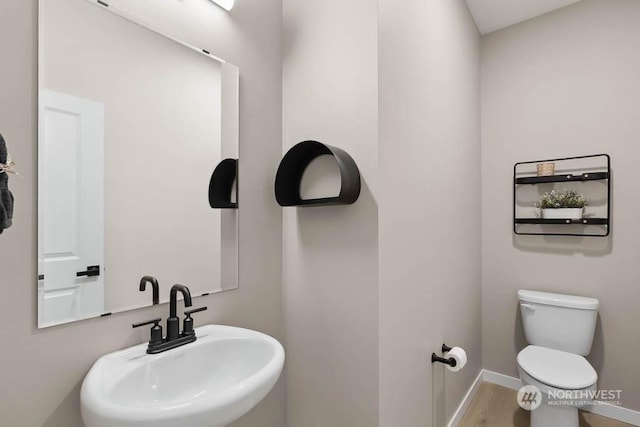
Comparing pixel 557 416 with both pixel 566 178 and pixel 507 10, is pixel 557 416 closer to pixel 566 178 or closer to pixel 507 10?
pixel 566 178

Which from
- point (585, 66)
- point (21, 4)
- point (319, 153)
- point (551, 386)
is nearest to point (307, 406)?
point (319, 153)

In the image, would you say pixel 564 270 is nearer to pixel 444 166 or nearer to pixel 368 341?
pixel 444 166

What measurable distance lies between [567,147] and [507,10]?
3.55ft

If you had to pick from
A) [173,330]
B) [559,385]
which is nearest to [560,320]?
[559,385]

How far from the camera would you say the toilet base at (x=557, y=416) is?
1683 millimetres

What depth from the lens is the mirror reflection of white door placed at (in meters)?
0.84

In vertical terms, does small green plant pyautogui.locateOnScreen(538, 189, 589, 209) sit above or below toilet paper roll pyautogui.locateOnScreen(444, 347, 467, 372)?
above

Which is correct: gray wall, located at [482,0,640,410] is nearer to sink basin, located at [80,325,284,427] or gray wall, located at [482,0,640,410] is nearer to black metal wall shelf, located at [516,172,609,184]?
black metal wall shelf, located at [516,172,609,184]

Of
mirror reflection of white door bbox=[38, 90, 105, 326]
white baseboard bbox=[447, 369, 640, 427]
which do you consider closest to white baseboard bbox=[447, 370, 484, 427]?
white baseboard bbox=[447, 369, 640, 427]

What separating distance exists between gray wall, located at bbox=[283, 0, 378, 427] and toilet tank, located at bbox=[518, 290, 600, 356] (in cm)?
158

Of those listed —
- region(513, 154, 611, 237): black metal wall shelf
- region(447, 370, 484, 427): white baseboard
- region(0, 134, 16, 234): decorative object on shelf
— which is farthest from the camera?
region(513, 154, 611, 237): black metal wall shelf

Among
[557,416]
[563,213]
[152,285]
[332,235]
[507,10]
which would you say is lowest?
[557,416]

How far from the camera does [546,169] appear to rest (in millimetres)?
2215

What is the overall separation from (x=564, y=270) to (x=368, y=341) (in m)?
1.84
